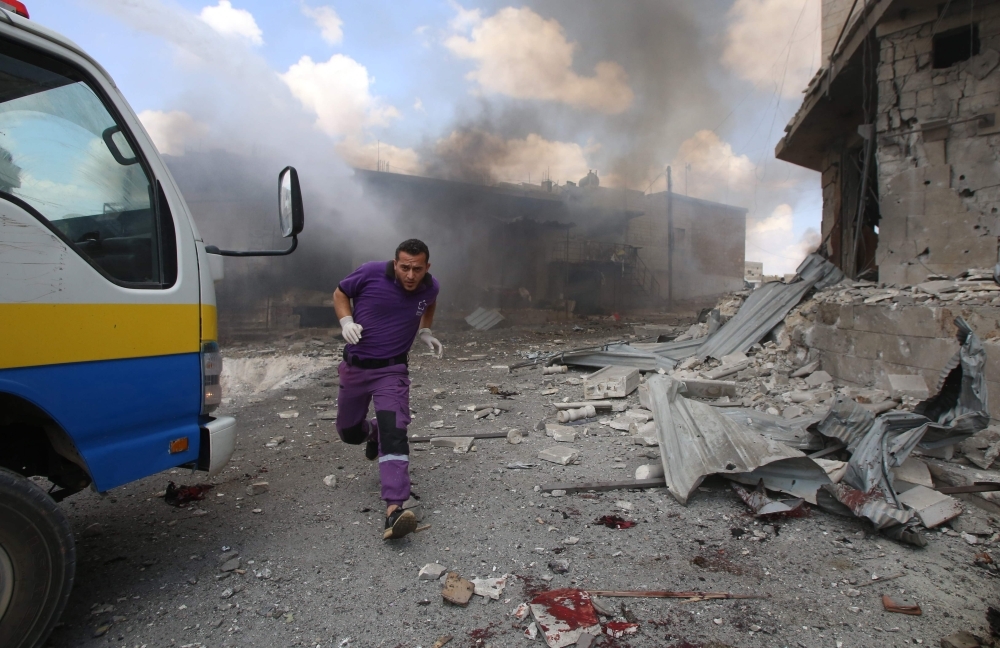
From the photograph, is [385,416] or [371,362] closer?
[385,416]

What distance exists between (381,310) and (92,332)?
1.29 metres

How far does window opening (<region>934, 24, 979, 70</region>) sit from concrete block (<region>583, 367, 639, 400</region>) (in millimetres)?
4695

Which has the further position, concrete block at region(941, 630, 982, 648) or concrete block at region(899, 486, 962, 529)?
concrete block at region(899, 486, 962, 529)

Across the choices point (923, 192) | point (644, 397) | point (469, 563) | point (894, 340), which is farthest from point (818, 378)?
point (469, 563)

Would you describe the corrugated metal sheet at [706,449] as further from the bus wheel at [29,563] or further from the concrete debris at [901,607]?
the bus wheel at [29,563]

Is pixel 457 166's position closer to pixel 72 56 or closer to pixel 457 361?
pixel 457 361

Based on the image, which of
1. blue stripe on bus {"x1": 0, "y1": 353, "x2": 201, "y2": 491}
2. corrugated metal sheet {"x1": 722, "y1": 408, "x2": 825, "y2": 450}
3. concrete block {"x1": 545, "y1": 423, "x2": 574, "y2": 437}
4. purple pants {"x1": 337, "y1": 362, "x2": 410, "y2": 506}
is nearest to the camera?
blue stripe on bus {"x1": 0, "y1": 353, "x2": 201, "y2": 491}

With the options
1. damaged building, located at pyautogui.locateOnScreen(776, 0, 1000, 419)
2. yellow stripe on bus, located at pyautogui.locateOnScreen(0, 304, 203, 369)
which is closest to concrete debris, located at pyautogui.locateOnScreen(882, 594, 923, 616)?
yellow stripe on bus, located at pyautogui.locateOnScreen(0, 304, 203, 369)

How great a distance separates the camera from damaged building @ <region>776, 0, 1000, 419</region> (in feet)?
15.3

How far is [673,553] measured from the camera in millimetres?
2328

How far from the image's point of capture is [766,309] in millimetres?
7277

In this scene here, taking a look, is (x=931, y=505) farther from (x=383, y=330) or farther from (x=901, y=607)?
(x=383, y=330)

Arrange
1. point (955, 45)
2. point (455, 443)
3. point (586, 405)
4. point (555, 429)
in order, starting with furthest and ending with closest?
1. point (955, 45)
2. point (586, 405)
3. point (555, 429)
4. point (455, 443)

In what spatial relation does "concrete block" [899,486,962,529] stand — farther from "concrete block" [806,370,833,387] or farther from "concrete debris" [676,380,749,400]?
"concrete block" [806,370,833,387]
